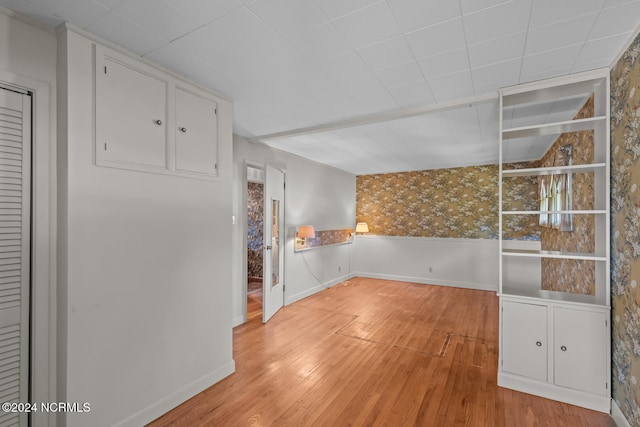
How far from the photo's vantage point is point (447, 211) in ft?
20.5

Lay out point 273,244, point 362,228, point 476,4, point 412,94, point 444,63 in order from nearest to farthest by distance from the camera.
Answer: point 476,4 < point 444,63 < point 412,94 < point 273,244 < point 362,228

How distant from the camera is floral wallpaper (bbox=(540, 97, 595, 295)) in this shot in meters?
2.61

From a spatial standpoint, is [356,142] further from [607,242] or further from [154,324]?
[154,324]

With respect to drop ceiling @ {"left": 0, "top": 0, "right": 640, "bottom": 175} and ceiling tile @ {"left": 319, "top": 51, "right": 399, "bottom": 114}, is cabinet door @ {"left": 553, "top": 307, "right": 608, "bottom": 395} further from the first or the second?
ceiling tile @ {"left": 319, "top": 51, "right": 399, "bottom": 114}

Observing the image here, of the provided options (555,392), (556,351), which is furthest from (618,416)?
(556,351)

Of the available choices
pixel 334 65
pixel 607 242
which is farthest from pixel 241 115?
pixel 607 242

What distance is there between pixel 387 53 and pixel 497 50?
0.71 m

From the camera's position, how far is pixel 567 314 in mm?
2301

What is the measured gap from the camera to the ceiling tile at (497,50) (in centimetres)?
179

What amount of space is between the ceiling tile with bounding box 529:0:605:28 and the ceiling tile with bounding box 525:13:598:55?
0.05 meters

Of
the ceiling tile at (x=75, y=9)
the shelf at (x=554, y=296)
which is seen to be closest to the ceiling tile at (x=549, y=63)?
the shelf at (x=554, y=296)

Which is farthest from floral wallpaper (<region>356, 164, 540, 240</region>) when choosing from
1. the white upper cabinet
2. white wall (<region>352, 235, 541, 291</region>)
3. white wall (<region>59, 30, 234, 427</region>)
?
the white upper cabinet

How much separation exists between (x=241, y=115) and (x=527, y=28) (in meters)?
2.51

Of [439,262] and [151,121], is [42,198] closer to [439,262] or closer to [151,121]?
[151,121]
